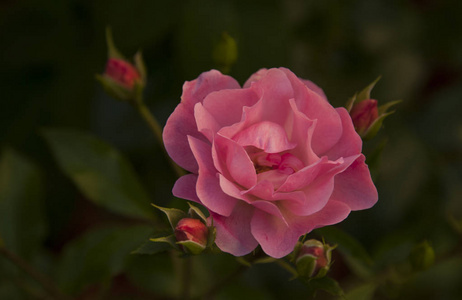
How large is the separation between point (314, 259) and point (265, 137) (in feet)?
0.61

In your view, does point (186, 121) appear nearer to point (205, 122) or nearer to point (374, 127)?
point (205, 122)

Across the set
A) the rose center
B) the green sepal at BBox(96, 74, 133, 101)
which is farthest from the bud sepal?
the green sepal at BBox(96, 74, 133, 101)

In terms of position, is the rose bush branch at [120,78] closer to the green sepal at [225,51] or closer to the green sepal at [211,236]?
the green sepal at [225,51]

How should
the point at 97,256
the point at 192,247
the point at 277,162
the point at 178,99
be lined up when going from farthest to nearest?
the point at 178,99 → the point at 97,256 → the point at 277,162 → the point at 192,247

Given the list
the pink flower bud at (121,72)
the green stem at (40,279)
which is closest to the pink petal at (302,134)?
the pink flower bud at (121,72)

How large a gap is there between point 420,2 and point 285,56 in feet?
3.47

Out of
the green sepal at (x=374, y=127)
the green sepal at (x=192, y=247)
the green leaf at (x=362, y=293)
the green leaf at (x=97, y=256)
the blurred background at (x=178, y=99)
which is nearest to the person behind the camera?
the green sepal at (x=192, y=247)

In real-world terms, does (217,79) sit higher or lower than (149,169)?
higher

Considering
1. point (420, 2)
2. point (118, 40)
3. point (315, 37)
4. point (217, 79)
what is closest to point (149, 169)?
point (118, 40)

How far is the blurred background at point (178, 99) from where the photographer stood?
→ 1329mm

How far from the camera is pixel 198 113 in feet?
2.46

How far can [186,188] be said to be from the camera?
765 millimetres

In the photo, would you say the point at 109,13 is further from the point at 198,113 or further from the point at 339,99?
the point at 198,113

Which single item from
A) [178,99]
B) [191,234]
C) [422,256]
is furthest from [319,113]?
[178,99]
